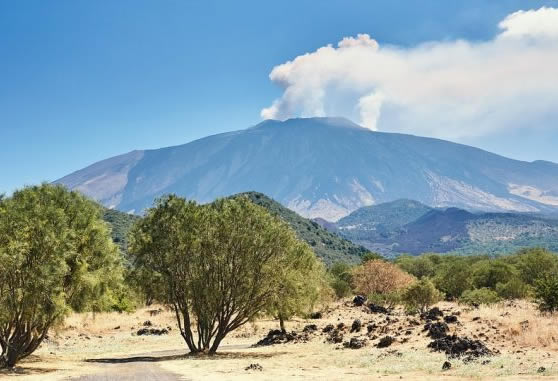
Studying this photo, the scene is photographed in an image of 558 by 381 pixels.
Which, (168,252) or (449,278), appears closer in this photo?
(168,252)

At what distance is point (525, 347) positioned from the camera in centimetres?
3266

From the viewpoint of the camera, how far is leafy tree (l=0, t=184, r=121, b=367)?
106 feet

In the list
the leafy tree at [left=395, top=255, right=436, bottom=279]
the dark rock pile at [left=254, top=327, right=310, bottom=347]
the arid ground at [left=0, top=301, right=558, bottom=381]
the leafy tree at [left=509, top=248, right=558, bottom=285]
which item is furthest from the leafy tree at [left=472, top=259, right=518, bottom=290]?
the dark rock pile at [left=254, top=327, right=310, bottom=347]

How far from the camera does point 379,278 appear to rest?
11119 cm

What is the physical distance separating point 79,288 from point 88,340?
31.5 m

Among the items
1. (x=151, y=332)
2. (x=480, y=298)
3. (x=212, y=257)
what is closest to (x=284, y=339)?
(x=212, y=257)

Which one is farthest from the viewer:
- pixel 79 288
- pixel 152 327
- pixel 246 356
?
pixel 152 327

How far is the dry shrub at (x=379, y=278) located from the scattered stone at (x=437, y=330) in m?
67.9

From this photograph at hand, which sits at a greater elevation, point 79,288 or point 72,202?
point 72,202

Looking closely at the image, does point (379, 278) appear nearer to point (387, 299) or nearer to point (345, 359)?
point (387, 299)

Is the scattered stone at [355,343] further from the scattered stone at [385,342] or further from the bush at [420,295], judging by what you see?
the bush at [420,295]

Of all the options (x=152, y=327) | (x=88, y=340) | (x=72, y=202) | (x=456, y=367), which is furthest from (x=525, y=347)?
(x=152, y=327)

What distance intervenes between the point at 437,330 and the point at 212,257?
16802mm

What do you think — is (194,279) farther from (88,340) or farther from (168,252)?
(88,340)
